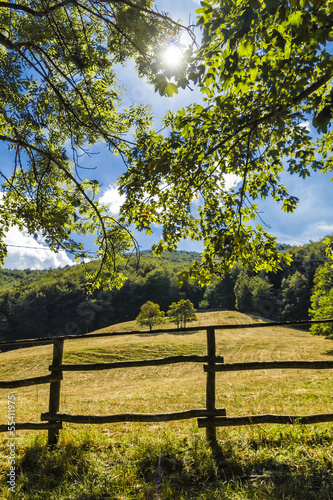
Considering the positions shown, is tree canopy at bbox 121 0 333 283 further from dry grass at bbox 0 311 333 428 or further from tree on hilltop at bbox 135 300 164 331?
tree on hilltop at bbox 135 300 164 331

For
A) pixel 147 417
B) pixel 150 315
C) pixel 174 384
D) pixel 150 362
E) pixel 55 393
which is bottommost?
pixel 174 384

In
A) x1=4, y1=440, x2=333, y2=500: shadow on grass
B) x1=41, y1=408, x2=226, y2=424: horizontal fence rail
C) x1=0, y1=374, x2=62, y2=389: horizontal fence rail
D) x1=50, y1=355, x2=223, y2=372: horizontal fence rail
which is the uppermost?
x1=50, y1=355, x2=223, y2=372: horizontal fence rail

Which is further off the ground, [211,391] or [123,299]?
[123,299]

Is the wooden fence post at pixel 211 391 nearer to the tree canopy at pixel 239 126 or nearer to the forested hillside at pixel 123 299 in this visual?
the tree canopy at pixel 239 126

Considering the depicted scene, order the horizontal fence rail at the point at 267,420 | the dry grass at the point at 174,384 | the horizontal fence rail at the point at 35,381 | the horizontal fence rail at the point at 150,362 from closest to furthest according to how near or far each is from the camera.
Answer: the horizontal fence rail at the point at 267,420 < the horizontal fence rail at the point at 150,362 < the horizontal fence rail at the point at 35,381 < the dry grass at the point at 174,384

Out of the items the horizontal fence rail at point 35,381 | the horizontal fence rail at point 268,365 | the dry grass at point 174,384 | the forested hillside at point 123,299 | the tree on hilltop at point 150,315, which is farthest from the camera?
the forested hillside at point 123,299

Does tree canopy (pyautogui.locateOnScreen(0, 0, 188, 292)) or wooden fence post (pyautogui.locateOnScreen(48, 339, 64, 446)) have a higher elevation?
tree canopy (pyautogui.locateOnScreen(0, 0, 188, 292))

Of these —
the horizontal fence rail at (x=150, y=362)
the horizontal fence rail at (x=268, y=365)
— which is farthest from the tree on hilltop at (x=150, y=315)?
the horizontal fence rail at (x=268, y=365)

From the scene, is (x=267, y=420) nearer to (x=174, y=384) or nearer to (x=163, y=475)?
(x=163, y=475)

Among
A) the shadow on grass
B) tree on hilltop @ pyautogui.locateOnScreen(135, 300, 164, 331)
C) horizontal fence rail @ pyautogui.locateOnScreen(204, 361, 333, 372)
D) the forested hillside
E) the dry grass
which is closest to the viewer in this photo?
the shadow on grass

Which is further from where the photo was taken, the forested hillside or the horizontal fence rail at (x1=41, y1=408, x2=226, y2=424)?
the forested hillside

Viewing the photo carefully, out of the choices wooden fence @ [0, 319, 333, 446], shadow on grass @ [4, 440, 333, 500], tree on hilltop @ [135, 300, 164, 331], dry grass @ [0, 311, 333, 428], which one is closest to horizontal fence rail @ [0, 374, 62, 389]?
wooden fence @ [0, 319, 333, 446]

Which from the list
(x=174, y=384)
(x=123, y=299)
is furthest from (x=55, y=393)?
(x=123, y=299)

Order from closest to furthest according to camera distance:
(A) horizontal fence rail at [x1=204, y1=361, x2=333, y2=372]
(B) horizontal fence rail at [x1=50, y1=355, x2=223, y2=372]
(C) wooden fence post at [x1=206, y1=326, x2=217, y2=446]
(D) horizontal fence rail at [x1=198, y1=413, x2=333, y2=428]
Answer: (D) horizontal fence rail at [x1=198, y1=413, x2=333, y2=428] < (C) wooden fence post at [x1=206, y1=326, x2=217, y2=446] < (A) horizontal fence rail at [x1=204, y1=361, x2=333, y2=372] < (B) horizontal fence rail at [x1=50, y1=355, x2=223, y2=372]
